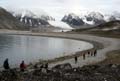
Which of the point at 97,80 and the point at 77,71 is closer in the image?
the point at 97,80

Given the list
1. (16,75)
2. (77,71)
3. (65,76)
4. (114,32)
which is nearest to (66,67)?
(77,71)

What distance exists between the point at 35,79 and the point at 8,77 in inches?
97.6

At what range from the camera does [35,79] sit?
2844 cm

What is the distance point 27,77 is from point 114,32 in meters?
163

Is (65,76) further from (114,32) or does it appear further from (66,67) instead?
(114,32)

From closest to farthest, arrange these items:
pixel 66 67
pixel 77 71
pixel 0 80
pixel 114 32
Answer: pixel 0 80 < pixel 77 71 < pixel 66 67 < pixel 114 32

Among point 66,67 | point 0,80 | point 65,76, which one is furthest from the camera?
point 66,67

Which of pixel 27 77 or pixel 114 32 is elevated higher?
pixel 27 77

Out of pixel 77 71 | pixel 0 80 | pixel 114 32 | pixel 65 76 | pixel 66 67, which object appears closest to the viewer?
pixel 0 80

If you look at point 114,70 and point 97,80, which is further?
point 114,70

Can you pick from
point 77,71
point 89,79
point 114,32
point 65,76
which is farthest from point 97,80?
point 114,32

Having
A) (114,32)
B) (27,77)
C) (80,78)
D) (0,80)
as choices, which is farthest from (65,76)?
(114,32)

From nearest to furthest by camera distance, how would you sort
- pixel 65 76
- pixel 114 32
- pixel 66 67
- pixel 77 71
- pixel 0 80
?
1. pixel 0 80
2. pixel 65 76
3. pixel 77 71
4. pixel 66 67
5. pixel 114 32

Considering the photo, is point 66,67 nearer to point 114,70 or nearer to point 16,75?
point 114,70
